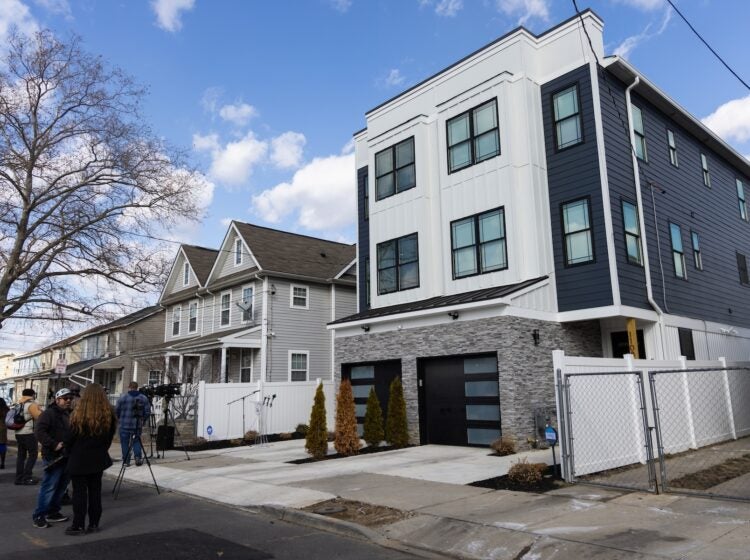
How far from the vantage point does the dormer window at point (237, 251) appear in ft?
89.3

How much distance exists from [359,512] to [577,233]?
9.84 metres

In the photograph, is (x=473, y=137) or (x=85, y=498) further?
(x=473, y=137)

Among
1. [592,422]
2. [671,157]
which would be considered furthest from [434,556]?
[671,157]

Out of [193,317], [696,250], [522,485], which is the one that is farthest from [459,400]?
[193,317]

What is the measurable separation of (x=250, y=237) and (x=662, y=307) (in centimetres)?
1781

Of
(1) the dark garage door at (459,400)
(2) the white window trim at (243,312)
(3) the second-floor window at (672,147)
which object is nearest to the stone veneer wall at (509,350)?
(1) the dark garage door at (459,400)

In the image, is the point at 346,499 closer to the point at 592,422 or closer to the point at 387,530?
the point at 387,530

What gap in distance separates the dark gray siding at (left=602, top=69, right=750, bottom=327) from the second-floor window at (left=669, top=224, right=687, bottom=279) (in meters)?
0.20

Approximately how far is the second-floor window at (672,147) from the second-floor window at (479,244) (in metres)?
6.29

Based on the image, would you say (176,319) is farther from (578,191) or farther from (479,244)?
(578,191)

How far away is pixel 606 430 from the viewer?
1021 cm

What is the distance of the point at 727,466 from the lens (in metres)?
10.2

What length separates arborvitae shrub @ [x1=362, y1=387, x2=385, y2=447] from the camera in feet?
49.1

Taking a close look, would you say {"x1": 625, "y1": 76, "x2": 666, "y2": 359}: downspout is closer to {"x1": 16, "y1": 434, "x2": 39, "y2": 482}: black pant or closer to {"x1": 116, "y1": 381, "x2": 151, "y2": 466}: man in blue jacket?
{"x1": 116, "y1": 381, "x2": 151, "y2": 466}: man in blue jacket
